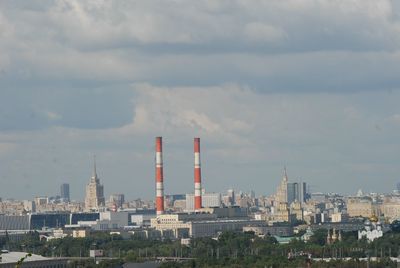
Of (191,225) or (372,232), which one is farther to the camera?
(191,225)

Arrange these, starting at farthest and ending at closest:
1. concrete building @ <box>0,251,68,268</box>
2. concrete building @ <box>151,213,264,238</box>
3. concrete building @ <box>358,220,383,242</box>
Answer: concrete building @ <box>151,213,264,238</box> → concrete building @ <box>358,220,383,242</box> → concrete building @ <box>0,251,68,268</box>

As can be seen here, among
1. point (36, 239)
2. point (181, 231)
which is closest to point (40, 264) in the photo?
point (36, 239)

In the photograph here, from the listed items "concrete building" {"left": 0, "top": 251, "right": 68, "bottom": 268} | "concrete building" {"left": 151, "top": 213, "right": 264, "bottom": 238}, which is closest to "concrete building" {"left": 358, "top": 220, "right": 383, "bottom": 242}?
"concrete building" {"left": 151, "top": 213, "right": 264, "bottom": 238}

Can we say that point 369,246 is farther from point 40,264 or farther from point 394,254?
point 40,264

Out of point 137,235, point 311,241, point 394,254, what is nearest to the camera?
point 394,254

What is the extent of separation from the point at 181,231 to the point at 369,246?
192ft

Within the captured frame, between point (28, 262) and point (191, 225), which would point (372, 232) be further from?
point (28, 262)

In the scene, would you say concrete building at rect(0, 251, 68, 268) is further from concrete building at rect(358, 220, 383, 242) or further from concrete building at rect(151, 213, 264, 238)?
concrete building at rect(151, 213, 264, 238)

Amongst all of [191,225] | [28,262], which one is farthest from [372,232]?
[28,262]

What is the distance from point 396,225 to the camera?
538 feet

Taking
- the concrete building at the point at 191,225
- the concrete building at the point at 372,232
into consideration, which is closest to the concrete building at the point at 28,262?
the concrete building at the point at 372,232

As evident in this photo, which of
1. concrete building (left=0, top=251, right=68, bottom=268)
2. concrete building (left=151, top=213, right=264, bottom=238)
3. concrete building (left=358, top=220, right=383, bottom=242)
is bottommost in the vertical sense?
concrete building (left=0, top=251, right=68, bottom=268)

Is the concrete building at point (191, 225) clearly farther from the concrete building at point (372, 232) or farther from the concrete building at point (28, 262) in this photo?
the concrete building at point (28, 262)

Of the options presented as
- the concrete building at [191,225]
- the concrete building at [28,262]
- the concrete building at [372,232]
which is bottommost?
the concrete building at [28,262]
